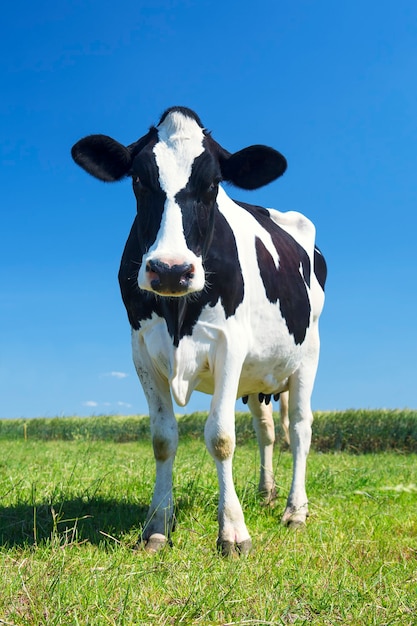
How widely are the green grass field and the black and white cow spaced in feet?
1.28

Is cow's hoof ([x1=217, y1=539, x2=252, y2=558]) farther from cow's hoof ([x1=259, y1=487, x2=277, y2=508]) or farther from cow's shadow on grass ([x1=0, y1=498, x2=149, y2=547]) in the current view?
cow's hoof ([x1=259, y1=487, x2=277, y2=508])

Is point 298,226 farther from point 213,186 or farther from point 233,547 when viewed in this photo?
point 233,547

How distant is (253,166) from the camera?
5.30m

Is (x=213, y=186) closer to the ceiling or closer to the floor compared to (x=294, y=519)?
closer to the ceiling

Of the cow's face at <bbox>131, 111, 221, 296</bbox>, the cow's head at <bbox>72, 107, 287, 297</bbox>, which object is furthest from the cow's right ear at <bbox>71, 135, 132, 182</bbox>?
the cow's face at <bbox>131, 111, 221, 296</bbox>

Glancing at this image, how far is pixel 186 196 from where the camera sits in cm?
461

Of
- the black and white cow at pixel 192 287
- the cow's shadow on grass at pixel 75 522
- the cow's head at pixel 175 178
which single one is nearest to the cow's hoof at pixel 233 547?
the black and white cow at pixel 192 287

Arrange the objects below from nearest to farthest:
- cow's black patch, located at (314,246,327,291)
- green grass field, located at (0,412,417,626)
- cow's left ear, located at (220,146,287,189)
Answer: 1. green grass field, located at (0,412,417,626)
2. cow's left ear, located at (220,146,287,189)
3. cow's black patch, located at (314,246,327,291)

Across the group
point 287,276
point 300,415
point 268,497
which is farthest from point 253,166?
point 268,497

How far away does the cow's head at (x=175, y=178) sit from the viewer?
4215 mm

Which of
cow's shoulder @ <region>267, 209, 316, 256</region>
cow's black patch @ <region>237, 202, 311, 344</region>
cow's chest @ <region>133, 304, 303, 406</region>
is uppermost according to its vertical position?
cow's shoulder @ <region>267, 209, 316, 256</region>

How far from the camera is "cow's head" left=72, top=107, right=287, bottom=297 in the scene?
13.8 ft

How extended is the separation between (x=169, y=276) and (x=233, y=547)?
194cm

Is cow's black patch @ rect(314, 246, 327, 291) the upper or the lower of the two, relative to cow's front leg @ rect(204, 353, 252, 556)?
upper
